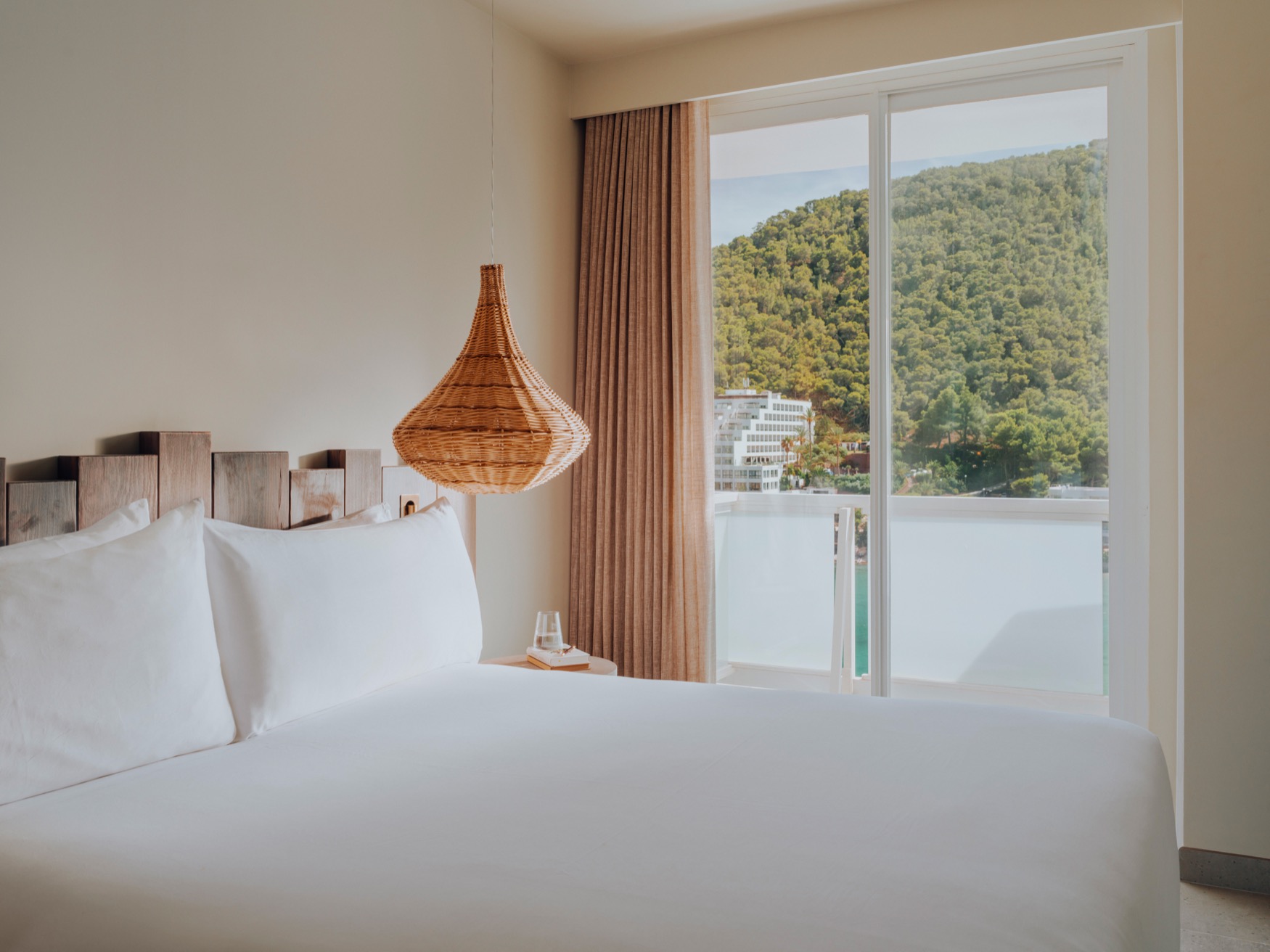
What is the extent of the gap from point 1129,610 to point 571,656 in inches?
72.4

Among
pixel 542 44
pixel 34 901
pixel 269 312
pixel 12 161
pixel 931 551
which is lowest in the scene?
pixel 34 901

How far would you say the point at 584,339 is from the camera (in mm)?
3908

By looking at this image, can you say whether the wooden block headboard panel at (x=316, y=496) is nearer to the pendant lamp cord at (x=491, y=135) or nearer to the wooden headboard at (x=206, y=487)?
the wooden headboard at (x=206, y=487)

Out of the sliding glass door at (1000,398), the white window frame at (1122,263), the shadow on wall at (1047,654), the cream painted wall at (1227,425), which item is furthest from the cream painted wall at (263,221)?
the cream painted wall at (1227,425)

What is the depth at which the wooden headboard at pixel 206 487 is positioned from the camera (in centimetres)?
193

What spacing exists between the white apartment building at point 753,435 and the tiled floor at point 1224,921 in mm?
1843

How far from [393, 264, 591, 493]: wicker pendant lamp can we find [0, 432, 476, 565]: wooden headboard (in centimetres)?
25

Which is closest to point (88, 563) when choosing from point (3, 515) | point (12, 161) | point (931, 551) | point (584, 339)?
point (3, 515)

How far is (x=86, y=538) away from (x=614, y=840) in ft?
3.93

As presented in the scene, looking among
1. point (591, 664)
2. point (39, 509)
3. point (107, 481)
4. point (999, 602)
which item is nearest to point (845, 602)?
point (999, 602)

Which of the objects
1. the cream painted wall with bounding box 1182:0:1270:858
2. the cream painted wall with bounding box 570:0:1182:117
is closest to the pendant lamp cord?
the cream painted wall with bounding box 570:0:1182:117

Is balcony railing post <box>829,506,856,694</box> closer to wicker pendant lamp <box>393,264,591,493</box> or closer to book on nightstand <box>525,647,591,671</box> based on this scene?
book on nightstand <box>525,647,591,671</box>

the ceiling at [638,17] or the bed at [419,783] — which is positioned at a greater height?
the ceiling at [638,17]

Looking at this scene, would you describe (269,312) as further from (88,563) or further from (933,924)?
(933,924)
